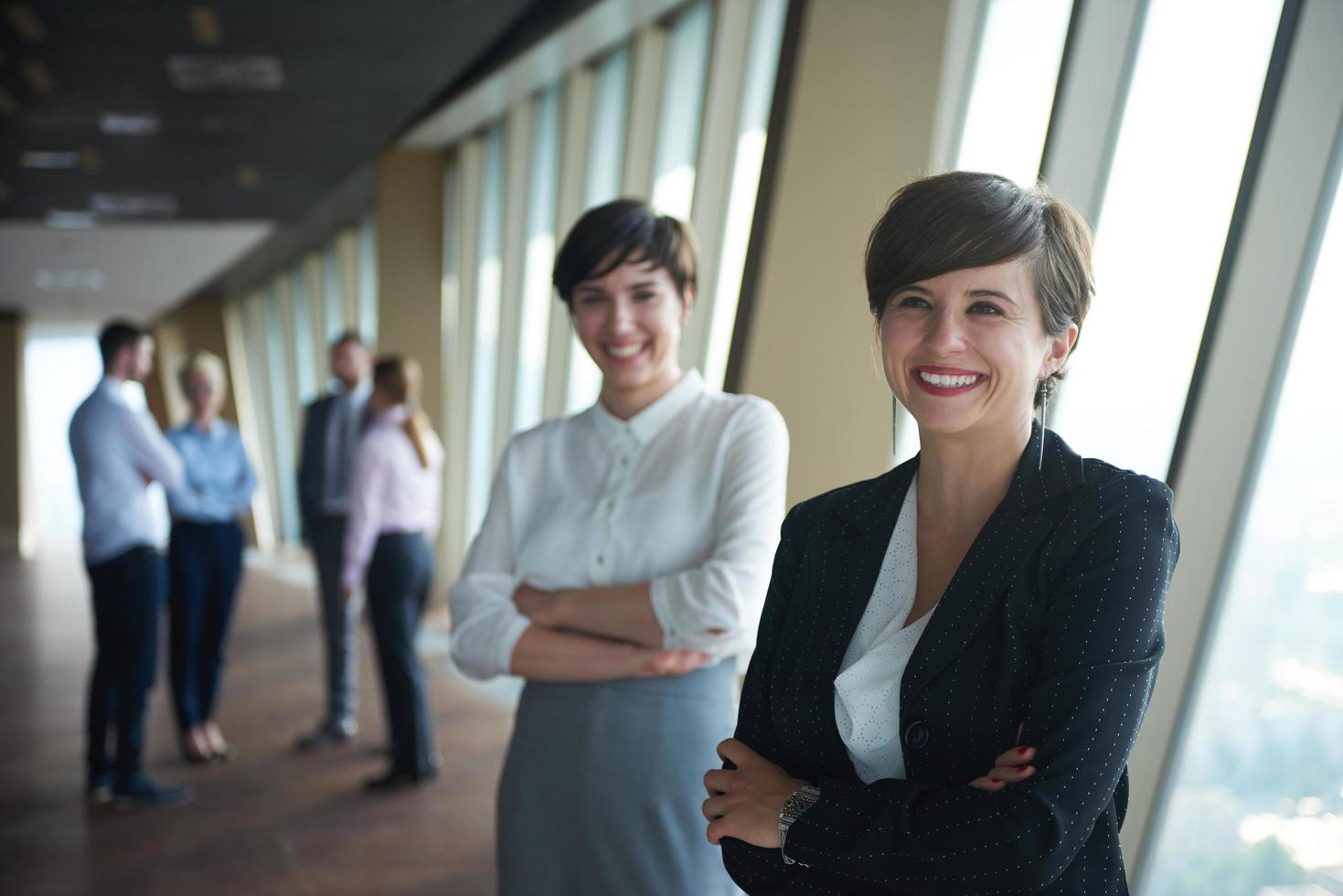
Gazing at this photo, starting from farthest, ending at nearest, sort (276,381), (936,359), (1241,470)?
(276,381)
(1241,470)
(936,359)

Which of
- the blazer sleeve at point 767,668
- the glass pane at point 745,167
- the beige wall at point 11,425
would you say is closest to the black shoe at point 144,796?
the glass pane at point 745,167

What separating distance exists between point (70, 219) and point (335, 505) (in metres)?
9.33

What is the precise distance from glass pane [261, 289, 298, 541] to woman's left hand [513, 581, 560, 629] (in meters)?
Answer: 16.2

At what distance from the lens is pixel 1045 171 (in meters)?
3.26

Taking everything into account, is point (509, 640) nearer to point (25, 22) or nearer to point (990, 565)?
point (990, 565)

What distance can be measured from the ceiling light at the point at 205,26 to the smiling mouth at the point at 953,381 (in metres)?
6.34

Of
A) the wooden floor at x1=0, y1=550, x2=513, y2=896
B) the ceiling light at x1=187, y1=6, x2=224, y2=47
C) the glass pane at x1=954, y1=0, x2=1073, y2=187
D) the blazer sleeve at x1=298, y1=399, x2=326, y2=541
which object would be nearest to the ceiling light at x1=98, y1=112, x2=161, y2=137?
the ceiling light at x1=187, y1=6, x2=224, y2=47

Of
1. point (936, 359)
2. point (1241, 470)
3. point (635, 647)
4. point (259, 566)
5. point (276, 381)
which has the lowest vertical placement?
point (259, 566)

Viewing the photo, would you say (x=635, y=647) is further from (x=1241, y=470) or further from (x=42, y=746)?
(x=42, y=746)

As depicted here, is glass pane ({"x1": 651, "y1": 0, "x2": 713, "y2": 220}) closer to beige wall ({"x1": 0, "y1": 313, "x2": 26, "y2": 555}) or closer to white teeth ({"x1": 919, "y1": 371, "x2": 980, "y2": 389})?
white teeth ({"x1": 919, "y1": 371, "x2": 980, "y2": 389})

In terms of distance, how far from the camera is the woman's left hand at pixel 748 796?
1.37 meters

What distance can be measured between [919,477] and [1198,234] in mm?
1934

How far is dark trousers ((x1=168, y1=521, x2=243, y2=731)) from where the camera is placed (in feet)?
18.0

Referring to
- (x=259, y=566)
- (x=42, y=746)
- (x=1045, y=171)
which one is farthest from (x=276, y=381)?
(x=1045, y=171)
